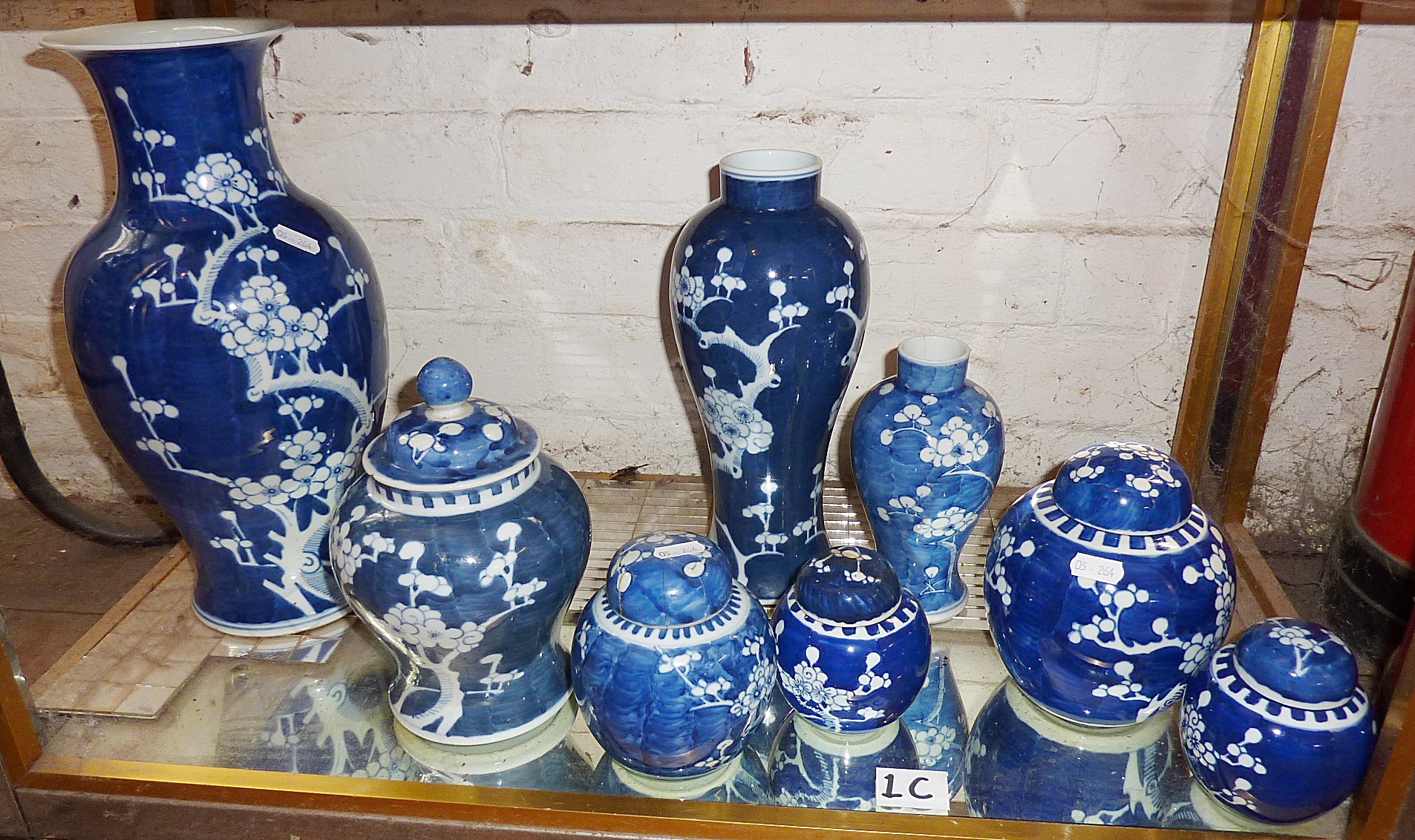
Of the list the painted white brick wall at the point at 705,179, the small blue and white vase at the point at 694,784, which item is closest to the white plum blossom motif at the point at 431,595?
the small blue and white vase at the point at 694,784

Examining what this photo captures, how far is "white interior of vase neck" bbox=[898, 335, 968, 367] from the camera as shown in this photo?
88cm

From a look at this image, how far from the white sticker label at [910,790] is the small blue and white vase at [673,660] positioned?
11 centimetres

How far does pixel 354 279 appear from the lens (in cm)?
87

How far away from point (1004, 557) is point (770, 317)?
0.26 meters

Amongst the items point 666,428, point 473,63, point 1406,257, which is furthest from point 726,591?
point 1406,257

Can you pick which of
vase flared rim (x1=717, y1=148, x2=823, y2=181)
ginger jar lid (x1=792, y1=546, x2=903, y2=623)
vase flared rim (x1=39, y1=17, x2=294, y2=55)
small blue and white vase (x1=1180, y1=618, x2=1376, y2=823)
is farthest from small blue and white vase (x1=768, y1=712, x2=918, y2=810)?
vase flared rim (x1=39, y1=17, x2=294, y2=55)

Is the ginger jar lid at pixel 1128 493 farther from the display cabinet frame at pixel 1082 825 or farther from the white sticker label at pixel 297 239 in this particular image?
the white sticker label at pixel 297 239

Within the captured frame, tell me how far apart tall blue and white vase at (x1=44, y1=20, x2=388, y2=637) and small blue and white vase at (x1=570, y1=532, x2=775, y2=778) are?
0.30 m

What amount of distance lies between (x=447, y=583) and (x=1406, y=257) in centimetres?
92

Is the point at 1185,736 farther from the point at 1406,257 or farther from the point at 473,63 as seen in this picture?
the point at 473,63

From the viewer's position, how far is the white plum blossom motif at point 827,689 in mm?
772

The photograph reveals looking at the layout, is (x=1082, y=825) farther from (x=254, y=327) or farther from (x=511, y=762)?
(x=254, y=327)

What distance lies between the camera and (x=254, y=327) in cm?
81

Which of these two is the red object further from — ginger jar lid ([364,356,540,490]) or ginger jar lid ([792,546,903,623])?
ginger jar lid ([364,356,540,490])
